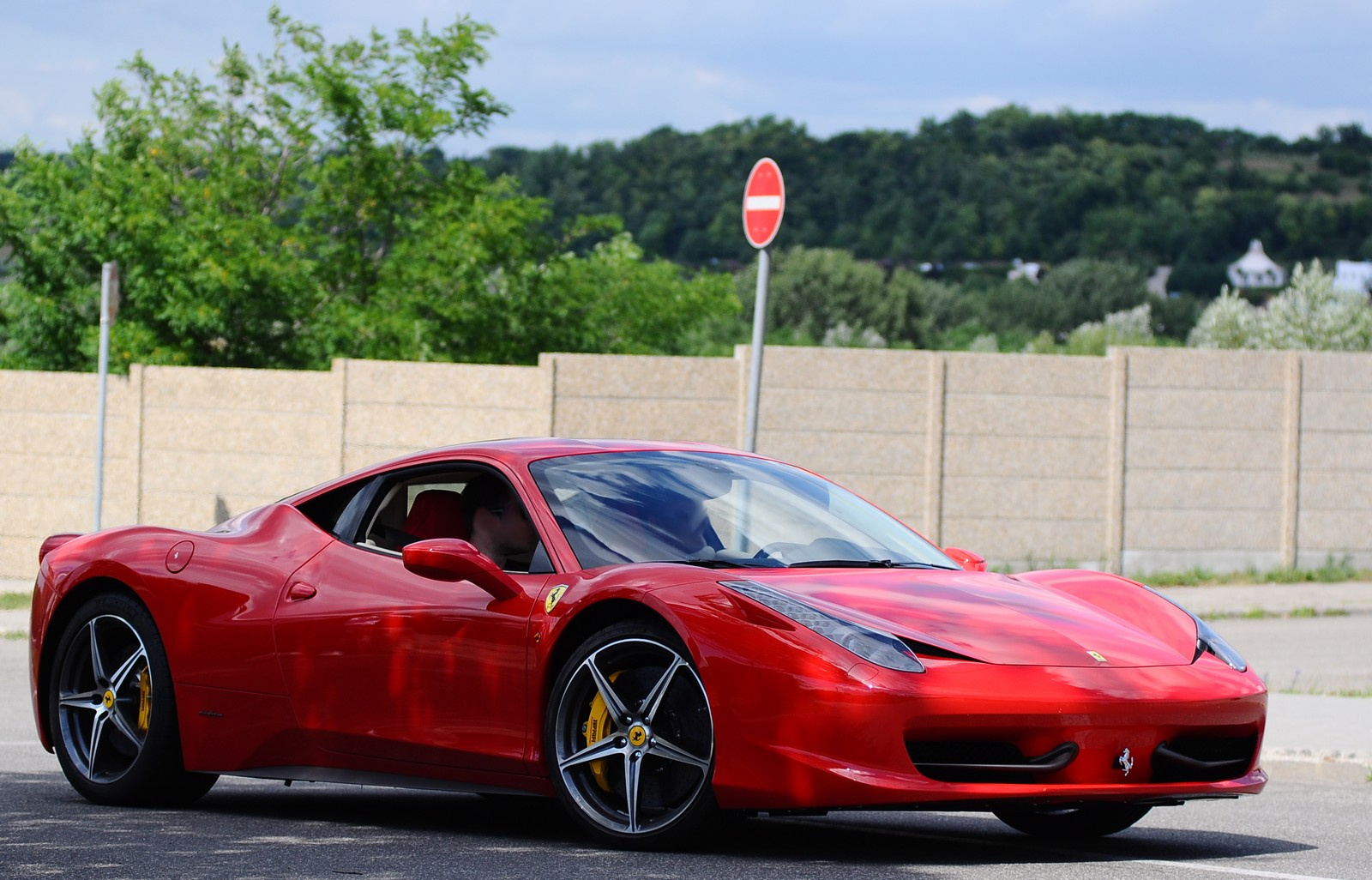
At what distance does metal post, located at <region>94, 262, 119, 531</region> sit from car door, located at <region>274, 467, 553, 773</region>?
11110 millimetres

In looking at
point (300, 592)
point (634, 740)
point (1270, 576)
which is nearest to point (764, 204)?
point (300, 592)

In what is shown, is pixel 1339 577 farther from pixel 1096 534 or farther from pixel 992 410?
pixel 992 410

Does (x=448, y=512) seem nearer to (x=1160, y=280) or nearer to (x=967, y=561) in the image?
(x=967, y=561)

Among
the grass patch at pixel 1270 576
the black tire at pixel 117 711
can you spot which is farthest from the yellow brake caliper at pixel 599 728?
the grass patch at pixel 1270 576

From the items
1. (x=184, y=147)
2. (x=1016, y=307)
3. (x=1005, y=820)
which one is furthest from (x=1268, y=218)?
(x=1005, y=820)

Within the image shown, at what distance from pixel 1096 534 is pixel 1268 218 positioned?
119 metres

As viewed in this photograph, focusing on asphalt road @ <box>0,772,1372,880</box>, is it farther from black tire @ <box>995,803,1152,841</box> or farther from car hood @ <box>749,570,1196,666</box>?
car hood @ <box>749,570,1196,666</box>

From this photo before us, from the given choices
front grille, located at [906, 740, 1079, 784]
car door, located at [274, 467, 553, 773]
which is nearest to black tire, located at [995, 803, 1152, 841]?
front grille, located at [906, 740, 1079, 784]

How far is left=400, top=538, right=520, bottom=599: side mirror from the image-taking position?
5797 millimetres

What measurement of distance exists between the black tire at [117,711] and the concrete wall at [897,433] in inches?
463

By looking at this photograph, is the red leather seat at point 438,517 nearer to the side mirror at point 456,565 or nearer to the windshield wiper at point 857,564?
the side mirror at point 456,565

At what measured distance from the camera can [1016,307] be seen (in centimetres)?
10569

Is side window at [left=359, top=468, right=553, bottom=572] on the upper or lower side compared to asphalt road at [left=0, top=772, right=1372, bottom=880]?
upper

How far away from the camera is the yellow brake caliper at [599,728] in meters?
5.59
